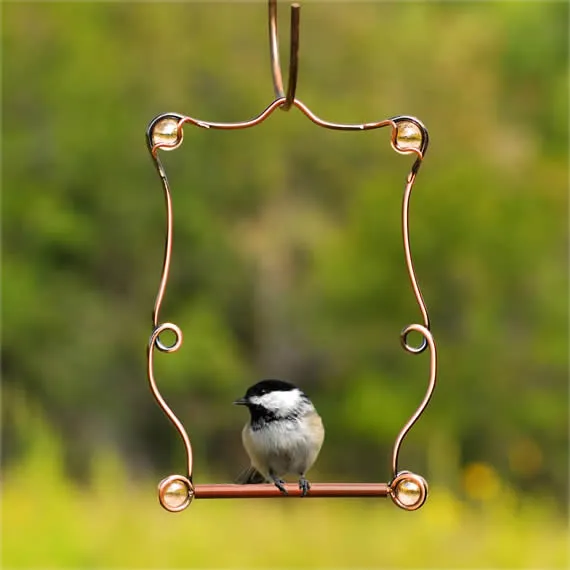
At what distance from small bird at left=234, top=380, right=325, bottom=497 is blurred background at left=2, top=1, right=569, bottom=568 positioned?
2661 millimetres

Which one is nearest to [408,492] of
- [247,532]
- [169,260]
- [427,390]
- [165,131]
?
[427,390]

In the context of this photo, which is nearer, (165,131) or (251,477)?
(165,131)

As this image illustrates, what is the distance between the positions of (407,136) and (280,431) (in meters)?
0.62

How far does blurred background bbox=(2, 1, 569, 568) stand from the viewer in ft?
15.7

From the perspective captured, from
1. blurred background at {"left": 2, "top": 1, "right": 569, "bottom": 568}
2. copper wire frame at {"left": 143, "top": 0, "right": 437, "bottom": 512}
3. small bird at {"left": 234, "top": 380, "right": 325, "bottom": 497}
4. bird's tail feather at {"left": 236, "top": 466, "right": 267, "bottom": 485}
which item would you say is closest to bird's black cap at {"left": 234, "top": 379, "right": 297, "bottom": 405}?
small bird at {"left": 234, "top": 380, "right": 325, "bottom": 497}

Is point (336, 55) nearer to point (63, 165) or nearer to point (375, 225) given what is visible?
point (375, 225)

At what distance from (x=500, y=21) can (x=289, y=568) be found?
3.49 m

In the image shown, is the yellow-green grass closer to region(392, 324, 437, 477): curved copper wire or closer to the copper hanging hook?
region(392, 324, 437, 477): curved copper wire

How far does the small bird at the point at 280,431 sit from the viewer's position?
164 centimetres

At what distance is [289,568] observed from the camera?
11.3 feet

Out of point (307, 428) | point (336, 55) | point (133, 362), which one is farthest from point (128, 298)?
point (307, 428)

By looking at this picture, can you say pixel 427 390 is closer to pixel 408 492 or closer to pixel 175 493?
pixel 408 492

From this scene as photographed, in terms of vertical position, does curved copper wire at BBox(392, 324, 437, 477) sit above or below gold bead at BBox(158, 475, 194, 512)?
above

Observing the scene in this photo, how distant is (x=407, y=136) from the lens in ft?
4.16
